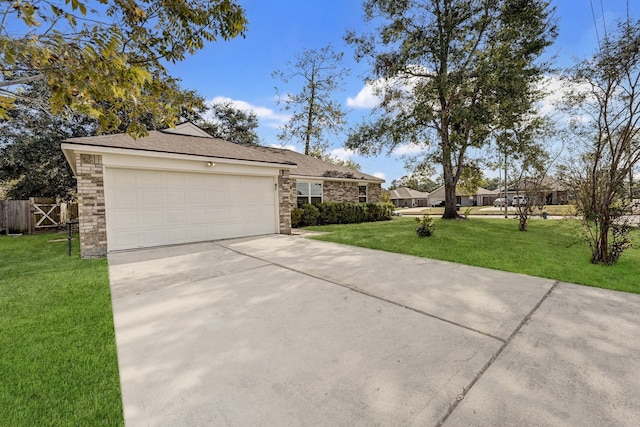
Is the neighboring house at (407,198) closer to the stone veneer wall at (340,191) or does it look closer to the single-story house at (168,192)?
the stone veneer wall at (340,191)

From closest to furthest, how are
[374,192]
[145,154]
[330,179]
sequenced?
[145,154] < [330,179] < [374,192]

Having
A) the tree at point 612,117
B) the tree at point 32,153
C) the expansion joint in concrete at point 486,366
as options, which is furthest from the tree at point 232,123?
the expansion joint in concrete at point 486,366

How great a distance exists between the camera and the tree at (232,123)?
84.6 feet

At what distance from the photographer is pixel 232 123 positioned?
26203mm

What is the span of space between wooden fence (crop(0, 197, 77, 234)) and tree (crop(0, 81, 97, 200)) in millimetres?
5319

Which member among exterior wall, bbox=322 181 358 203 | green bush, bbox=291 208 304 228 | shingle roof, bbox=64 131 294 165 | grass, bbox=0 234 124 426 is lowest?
grass, bbox=0 234 124 426

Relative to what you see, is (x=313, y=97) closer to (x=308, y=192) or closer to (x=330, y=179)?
(x=330, y=179)

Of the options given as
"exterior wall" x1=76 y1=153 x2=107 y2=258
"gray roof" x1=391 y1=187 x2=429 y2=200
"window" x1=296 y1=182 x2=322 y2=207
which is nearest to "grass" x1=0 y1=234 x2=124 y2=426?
"exterior wall" x1=76 y1=153 x2=107 y2=258

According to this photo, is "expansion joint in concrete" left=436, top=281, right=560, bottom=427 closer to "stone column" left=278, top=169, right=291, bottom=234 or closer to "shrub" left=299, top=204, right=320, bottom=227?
"stone column" left=278, top=169, right=291, bottom=234

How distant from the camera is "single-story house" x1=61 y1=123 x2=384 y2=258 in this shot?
23.0 ft

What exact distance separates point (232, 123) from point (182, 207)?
65.7 feet

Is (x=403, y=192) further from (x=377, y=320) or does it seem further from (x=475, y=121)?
(x=377, y=320)

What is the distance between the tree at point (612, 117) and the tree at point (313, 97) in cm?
1879

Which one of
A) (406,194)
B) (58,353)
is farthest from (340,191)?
(406,194)
